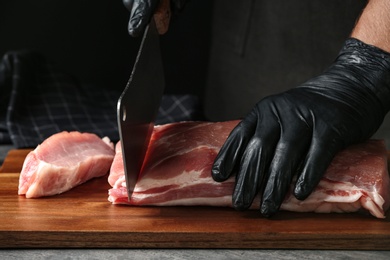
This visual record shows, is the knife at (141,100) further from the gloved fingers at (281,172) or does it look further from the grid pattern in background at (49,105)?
the grid pattern in background at (49,105)

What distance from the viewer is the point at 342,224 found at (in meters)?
2.19

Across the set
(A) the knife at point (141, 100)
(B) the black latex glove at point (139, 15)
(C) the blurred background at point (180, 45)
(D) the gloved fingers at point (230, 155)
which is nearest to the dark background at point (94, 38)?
(C) the blurred background at point (180, 45)

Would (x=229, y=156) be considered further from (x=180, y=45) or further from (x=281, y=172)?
(x=180, y=45)

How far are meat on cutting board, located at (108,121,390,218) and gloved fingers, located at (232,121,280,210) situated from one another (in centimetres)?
6

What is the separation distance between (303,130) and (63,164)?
0.71 m

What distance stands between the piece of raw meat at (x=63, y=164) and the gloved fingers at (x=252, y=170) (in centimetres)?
51

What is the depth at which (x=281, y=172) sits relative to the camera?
2.17 meters

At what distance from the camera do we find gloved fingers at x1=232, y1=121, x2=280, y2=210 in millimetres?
2189

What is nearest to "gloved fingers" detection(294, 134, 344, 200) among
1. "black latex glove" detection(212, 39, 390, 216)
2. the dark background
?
"black latex glove" detection(212, 39, 390, 216)

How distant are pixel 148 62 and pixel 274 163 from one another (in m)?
0.52

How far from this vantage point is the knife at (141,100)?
2.16 m

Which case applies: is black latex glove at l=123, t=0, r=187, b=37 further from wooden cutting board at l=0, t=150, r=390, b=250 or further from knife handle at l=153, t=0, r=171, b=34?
wooden cutting board at l=0, t=150, r=390, b=250

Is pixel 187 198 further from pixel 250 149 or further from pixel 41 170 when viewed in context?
pixel 41 170

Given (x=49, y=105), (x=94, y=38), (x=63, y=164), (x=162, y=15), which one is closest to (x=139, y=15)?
(x=162, y=15)
